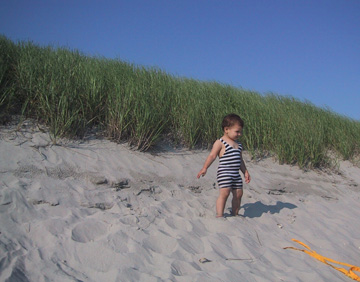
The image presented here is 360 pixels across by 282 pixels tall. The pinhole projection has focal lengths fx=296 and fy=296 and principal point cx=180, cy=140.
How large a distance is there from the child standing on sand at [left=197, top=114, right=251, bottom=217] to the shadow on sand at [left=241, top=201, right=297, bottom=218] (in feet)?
1.17

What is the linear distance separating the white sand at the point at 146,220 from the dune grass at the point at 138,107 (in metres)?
0.30

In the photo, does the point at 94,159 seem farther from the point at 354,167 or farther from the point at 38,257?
the point at 354,167

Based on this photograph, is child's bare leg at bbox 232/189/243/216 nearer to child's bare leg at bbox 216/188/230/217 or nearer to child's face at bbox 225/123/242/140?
child's bare leg at bbox 216/188/230/217

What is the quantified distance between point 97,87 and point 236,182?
2.52 metres

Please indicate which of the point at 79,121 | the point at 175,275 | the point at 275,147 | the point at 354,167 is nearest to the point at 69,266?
the point at 175,275

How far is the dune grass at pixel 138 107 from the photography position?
4031mm

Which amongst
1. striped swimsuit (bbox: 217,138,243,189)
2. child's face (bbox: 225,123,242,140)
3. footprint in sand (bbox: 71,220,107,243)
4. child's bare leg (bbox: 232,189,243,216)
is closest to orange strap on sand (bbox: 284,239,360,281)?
child's bare leg (bbox: 232,189,243,216)

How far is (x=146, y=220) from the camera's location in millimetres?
2781

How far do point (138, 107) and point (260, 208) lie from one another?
217 centimetres

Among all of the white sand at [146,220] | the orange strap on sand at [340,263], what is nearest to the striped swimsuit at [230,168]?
the white sand at [146,220]

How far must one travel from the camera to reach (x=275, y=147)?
539cm

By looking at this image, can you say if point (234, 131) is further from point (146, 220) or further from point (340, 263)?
point (340, 263)

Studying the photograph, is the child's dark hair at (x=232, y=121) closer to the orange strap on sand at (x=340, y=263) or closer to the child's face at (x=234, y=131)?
the child's face at (x=234, y=131)

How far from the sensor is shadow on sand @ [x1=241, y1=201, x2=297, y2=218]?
349 cm
